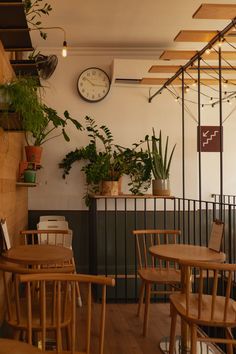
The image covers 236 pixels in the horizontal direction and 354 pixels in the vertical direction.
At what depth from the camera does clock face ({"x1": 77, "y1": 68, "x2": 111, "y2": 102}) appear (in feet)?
17.5

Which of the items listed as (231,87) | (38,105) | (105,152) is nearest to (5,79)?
(38,105)

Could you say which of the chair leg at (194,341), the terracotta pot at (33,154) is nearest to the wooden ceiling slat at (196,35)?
the terracotta pot at (33,154)

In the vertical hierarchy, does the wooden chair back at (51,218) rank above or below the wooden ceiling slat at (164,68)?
below

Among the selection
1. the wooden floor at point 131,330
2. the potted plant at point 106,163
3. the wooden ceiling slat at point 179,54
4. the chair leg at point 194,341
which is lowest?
the wooden floor at point 131,330

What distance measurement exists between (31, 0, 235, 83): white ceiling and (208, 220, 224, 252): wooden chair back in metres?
2.49

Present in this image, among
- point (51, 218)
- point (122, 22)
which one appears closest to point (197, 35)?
point (122, 22)

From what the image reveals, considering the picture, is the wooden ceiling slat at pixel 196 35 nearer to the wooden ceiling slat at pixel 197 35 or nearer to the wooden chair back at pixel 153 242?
the wooden ceiling slat at pixel 197 35

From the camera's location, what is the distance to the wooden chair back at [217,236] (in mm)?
2986

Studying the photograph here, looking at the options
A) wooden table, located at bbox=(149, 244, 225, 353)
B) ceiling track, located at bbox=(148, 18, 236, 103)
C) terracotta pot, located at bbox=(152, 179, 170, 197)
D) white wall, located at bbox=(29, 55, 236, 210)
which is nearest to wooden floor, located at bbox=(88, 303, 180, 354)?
wooden table, located at bbox=(149, 244, 225, 353)

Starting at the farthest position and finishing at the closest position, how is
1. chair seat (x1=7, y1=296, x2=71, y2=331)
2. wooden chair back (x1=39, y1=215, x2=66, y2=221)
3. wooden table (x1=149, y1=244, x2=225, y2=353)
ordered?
wooden chair back (x1=39, y1=215, x2=66, y2=221), wooden table (x1=149, y1=244, x2=225, y2=353), chair seat (x1=7, y1=296, x2=71, y2=331)

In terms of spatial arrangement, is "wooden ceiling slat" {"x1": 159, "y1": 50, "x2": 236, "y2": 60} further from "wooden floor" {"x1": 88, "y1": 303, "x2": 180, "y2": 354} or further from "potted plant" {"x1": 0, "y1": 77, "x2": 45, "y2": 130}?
"wooden floor" {"x1": 88, "y1": 303, "x2": 180, "y2": 354}

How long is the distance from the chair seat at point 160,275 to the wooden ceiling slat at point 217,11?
2.27 meters

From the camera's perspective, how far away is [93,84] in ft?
17.5

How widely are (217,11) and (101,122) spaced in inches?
105
